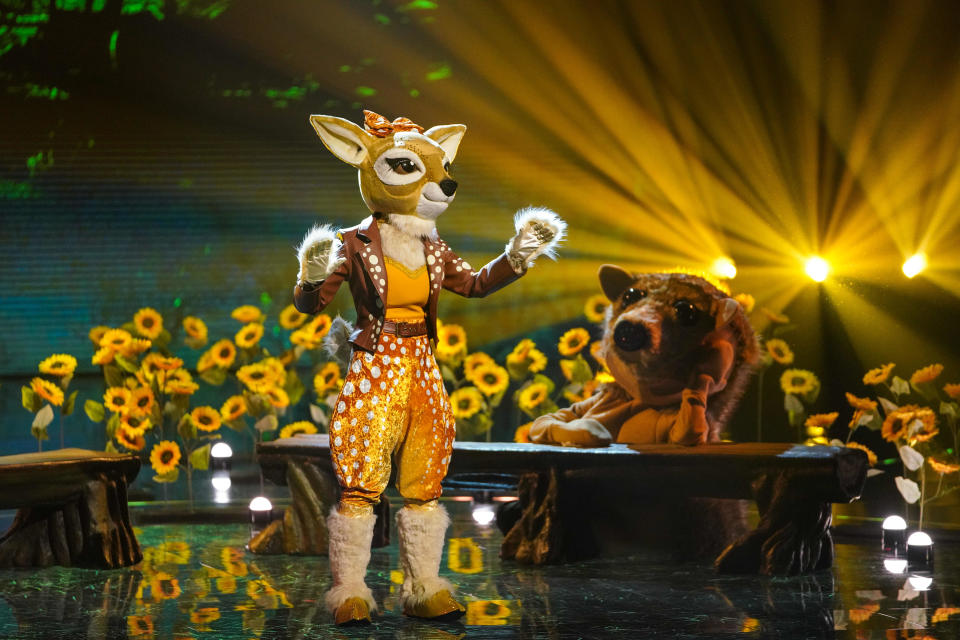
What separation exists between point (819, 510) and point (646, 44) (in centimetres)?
266

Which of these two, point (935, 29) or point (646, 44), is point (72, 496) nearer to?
point (646, 44)

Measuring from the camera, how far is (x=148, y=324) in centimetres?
483

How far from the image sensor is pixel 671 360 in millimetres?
3908

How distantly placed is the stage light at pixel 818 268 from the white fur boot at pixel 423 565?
9.06ft

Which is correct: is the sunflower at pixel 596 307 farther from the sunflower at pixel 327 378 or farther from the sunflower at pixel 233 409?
the sunflower at pixel 233 409

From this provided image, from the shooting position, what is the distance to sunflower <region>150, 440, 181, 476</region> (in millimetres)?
4715

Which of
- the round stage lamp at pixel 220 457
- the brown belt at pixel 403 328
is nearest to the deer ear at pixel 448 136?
the brown belt at pixel 403 328

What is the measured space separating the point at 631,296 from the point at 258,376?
1.76 meters

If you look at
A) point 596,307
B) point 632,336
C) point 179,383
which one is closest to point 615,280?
point 632,336

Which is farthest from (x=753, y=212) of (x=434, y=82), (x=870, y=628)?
(x=870, y=628)

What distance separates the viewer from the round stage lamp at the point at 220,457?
16.9 feet

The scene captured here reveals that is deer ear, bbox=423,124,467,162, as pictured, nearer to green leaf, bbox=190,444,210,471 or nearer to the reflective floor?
the reflective floor

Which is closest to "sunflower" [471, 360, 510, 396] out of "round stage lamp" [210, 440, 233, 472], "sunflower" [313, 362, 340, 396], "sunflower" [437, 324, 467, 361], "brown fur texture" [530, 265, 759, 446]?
"sunflower" [437, 324, 467, 361]

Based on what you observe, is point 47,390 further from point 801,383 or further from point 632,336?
point 801,383
